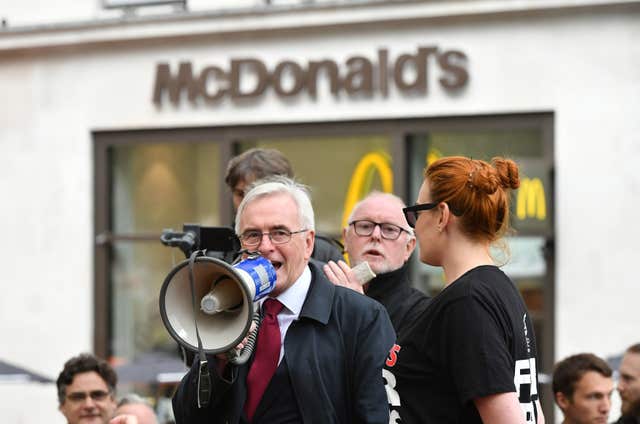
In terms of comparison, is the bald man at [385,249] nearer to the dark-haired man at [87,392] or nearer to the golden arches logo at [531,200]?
the dark-haired man at [87,392]

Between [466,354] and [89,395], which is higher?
[466,354]

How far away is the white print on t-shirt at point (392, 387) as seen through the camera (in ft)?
12.6

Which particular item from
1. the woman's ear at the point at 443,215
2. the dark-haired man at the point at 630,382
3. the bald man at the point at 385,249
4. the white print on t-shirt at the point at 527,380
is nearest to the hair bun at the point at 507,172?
the woman's ear at the point at 443,215

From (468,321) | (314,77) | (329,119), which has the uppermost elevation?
(314,77)

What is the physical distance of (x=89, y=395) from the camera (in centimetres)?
681

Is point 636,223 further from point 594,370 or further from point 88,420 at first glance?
point 88,420

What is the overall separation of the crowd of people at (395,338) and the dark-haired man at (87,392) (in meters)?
2.53

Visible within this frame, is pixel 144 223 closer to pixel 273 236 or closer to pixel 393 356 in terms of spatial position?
pixel 273 236

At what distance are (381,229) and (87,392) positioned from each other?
6.91 feet

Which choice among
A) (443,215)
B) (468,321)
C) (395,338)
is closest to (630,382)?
(395,338)

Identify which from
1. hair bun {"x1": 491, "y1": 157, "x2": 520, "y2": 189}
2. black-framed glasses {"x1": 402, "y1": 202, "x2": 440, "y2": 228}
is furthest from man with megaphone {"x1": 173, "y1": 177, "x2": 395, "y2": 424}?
hair bun {"x1": 491, "y1": 157, "x2": 520, "y2": 189}

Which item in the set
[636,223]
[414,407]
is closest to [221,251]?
[414,407]

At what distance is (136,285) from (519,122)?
431 cm

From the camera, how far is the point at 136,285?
12.8 metres
